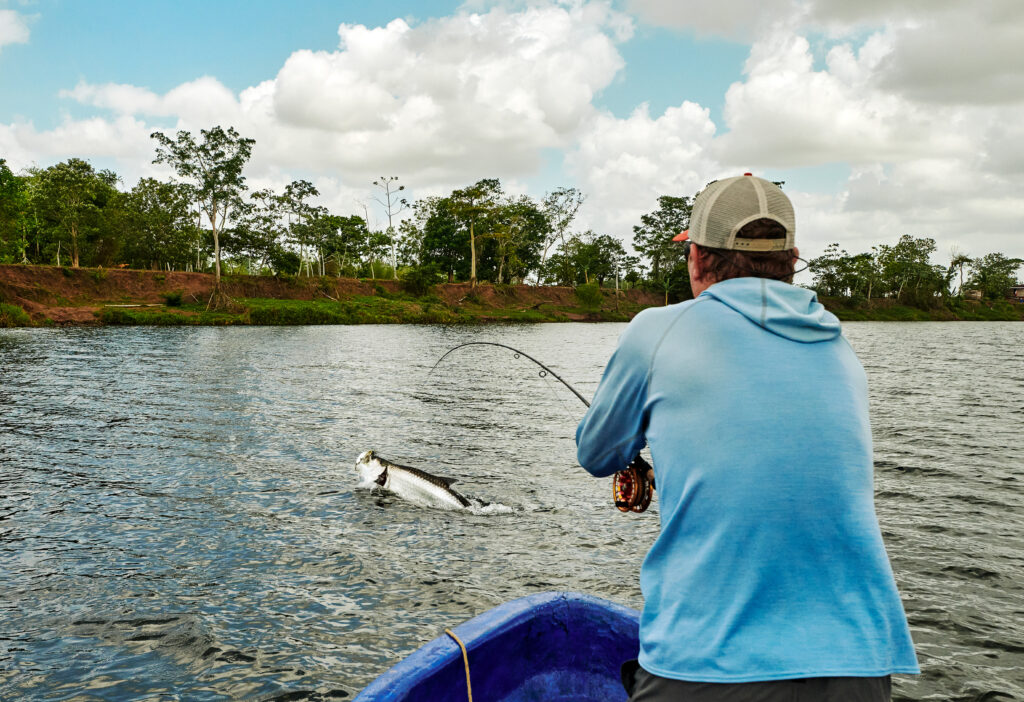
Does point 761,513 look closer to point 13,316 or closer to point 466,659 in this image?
point 466,659

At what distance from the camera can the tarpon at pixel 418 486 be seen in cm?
970

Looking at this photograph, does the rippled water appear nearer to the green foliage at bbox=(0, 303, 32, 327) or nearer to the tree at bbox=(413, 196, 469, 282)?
the green foliage at bbox=(0, 303, 32, 327)

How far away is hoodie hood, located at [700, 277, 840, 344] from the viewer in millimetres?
1981

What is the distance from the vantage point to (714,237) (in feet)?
7.19

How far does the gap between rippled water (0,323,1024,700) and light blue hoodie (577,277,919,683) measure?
4.33 m

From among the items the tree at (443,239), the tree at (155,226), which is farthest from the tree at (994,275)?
the tree at (155,226)

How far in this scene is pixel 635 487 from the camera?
2924mm

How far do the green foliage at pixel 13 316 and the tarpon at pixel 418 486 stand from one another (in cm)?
4955

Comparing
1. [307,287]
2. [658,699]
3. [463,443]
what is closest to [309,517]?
[463,443]

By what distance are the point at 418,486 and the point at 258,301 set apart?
62321 mm

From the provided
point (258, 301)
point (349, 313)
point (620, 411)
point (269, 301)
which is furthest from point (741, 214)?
point (269, 301)

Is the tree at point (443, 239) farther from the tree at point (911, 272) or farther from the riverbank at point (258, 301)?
the tree at point (911, 272)

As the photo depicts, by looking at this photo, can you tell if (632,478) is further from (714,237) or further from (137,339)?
(137,339)

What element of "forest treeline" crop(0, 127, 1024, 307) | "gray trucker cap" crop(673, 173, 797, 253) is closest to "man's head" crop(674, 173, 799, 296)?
"gray trucker cap" crop(673, 173, 797, 253)
